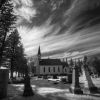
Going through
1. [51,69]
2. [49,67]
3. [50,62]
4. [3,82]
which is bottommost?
[51,69]

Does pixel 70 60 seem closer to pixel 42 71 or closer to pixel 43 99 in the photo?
pixel 42 71

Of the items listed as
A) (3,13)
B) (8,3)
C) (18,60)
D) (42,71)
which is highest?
(8,3)

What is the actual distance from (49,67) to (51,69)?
6.60 ft

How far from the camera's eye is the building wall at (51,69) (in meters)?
81.9

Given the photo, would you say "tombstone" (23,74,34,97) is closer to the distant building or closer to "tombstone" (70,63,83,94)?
"tombstone" (70,63,83,94)

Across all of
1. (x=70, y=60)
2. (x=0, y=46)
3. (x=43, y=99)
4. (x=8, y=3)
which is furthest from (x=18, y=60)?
(x=70, y=60)

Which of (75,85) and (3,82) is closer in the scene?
(3,82)

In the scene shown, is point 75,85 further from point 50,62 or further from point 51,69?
point 50,62

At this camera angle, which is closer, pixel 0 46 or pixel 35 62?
pixel 0 46

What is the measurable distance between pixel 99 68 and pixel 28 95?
5639 centimetres

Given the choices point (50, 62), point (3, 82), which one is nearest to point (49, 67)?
point (50, 62)

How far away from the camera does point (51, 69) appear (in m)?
83.4

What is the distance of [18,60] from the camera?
33.4 m

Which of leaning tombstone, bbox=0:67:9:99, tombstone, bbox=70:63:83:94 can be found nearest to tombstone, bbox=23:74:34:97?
A: leaning tombstone, bbox=0:67:9:99
